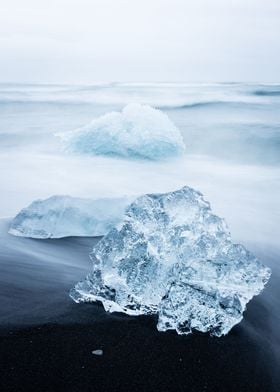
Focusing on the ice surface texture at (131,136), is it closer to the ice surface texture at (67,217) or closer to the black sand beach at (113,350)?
the ice surface texture at (67,217)

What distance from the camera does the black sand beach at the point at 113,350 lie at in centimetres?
192

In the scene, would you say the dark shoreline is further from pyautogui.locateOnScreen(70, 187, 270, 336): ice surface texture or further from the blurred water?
the blurred water

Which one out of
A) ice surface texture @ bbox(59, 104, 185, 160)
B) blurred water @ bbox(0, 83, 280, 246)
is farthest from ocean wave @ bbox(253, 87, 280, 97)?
ice surface texture @ bbox(59, 104, 185, 160)

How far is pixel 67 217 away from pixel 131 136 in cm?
436

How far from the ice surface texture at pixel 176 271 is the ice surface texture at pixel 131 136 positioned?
5.29m

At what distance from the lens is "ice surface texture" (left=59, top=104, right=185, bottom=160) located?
7.86m

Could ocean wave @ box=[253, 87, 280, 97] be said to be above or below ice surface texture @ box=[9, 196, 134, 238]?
above

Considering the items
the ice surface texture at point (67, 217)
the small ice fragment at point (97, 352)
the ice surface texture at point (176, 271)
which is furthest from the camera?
the ice surface texture at point (67, 217)

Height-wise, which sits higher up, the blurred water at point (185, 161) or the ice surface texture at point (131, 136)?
the ice surface texture at point (131, 136)

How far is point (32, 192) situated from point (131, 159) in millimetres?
2492

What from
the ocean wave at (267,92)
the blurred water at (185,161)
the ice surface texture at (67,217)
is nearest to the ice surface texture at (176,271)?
the ice surface texture at (67,217)

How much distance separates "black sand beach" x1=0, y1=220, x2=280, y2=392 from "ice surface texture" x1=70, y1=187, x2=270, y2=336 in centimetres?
10

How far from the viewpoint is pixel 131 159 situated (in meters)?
8.22

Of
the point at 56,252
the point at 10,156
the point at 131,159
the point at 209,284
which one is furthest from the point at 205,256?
the point at 10,156
